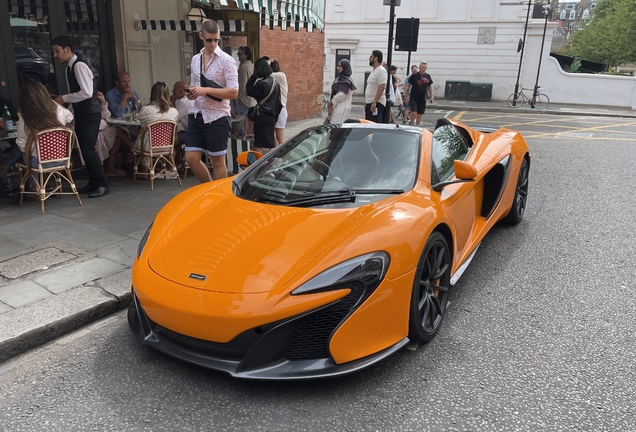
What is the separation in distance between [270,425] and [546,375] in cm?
154

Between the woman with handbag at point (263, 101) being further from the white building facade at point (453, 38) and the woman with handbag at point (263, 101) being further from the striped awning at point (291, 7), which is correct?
the white building facade at point (453, 38)

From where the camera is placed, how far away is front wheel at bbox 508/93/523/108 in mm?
24062

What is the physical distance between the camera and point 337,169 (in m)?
3.49

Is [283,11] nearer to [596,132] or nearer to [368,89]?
[368,89]

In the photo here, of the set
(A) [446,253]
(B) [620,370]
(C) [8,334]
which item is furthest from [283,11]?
(B) [620,370]

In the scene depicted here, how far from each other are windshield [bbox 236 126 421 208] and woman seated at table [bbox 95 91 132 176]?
13.7 ft

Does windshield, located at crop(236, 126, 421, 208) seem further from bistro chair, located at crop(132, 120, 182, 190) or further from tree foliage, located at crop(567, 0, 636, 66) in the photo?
tree foliage, located at crop(567, 0, 636, 66)

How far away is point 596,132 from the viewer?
14578 millimetres

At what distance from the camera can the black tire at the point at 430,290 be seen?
2.79 meters

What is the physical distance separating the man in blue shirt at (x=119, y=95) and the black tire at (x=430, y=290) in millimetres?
5989

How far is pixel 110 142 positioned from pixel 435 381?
6.03 meters

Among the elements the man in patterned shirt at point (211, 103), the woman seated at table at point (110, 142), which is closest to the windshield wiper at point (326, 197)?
the man in patterned shirt at point (211, 103)

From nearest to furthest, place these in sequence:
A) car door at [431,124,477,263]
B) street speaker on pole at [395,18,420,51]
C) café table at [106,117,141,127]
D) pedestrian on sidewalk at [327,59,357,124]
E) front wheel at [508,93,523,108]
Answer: car door at [431,124,477,263]
café table at [106,117,141,127]
pedestrian on sidewalk at [327,59,357,124]
street speaker on pole at [395,18,420,51]
front wheel at [508,93,523,108]

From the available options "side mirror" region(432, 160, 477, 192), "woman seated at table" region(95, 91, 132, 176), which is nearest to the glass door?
"woman seated at table" region(95, 91, 132, 176)
